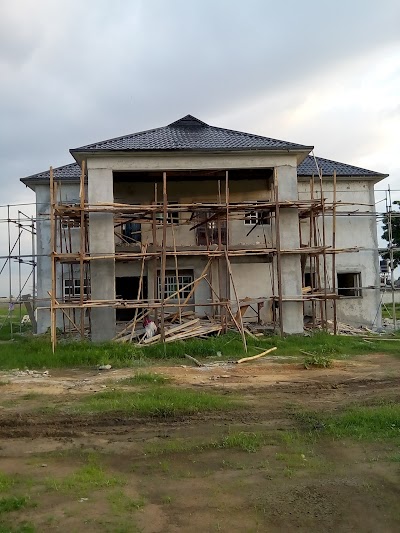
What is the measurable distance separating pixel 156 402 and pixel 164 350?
19.1 feet

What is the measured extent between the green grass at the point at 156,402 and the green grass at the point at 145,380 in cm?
93

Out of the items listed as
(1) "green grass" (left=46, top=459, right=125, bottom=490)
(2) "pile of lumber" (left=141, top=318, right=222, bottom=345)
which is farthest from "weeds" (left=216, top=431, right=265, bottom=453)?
(2) "pile of lumber" (left=141, top=318, right=222, bottom=345)

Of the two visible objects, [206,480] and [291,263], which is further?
[291,263]

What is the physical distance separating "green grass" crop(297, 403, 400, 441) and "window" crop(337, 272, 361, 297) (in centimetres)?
1467

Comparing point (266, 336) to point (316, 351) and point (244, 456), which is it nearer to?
point (316, 351)

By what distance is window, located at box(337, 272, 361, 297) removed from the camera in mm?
23573

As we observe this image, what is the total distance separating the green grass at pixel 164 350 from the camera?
14.6 metres

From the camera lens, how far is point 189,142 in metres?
19.4

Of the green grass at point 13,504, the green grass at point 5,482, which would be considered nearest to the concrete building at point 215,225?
the green grass at point 5,482

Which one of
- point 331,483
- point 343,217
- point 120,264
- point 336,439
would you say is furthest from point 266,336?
point 331,483

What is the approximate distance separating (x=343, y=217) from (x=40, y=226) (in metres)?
12.6

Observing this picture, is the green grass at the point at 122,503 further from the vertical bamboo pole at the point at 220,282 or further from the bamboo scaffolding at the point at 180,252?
the vertical bamboo pole at the point at 220,282

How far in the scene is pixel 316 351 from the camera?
1577 cm

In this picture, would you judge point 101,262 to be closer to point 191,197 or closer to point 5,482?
point 191,197
